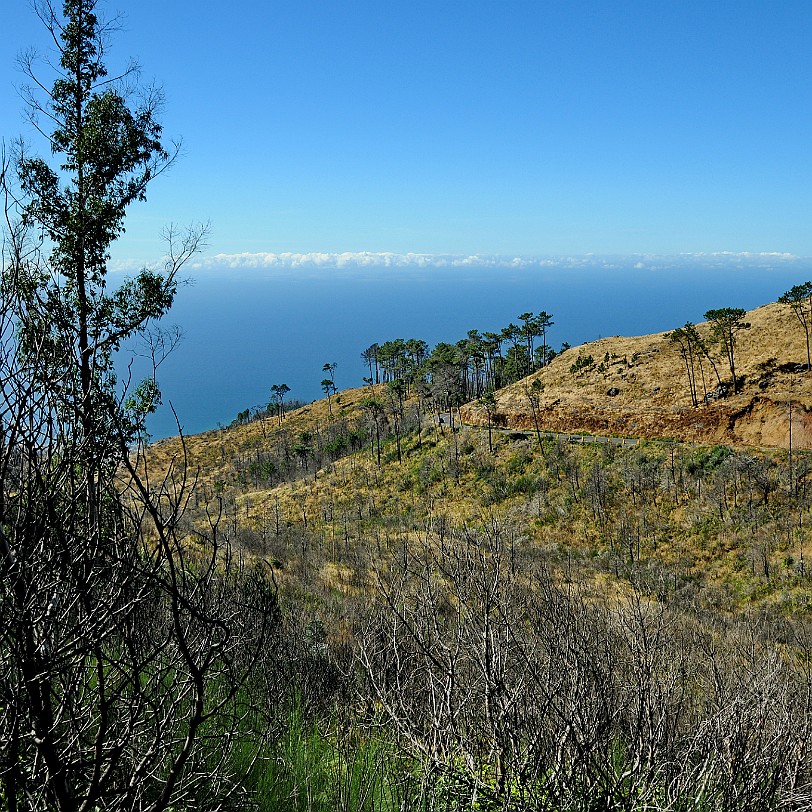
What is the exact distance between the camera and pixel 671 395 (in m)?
42.2

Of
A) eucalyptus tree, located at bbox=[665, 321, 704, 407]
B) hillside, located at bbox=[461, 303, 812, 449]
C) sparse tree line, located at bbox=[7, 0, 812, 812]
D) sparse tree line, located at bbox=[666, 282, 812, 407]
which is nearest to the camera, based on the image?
sparse tree line, located at bbox=[7, 0, 812, 812]

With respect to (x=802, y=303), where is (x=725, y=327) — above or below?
below

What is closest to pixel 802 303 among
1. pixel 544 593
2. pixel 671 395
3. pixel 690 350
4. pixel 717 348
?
pixel 717 348

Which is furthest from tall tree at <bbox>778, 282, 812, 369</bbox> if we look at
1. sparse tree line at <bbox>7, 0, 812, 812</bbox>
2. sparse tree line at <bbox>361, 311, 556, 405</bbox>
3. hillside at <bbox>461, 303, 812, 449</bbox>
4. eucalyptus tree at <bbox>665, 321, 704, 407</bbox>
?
sparse tree line at <bbox>7, 0, 812, 812</bbox>

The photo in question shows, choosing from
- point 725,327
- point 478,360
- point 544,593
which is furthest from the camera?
point 478,360

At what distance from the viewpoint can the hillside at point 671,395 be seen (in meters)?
36.4

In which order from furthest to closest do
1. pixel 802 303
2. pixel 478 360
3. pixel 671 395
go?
1. pixel 478 360
2. pixel 802 303
3. pixel 671 395

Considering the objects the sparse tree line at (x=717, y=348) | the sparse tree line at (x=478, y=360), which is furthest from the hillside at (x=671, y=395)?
the sparse tree line at (x=478, y=360)

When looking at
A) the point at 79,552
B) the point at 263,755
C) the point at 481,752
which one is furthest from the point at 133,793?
the point at 481,752

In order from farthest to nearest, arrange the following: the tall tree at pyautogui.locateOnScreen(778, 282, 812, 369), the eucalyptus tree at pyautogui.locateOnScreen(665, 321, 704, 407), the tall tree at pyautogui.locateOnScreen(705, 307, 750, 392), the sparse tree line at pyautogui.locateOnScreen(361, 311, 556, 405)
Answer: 1. the sparse tree line at pyautogui.locateOnScreen(361, 311, 556, 405)
2. the tall tree at pyautogui.locateOnScreen(778, 282, 812, 369)
3. the tall tree at pyautogui.locateOnScreen(705, 307, 750, 392)
4. the eucalyptus tree at pyautogui.locateOnScreen(665, 321, 704, 407)

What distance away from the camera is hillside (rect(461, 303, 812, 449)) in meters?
36.4

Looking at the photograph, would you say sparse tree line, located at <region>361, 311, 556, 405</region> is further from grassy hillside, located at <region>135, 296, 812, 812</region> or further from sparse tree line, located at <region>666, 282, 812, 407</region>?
sparse tree line, located at <region>666, 282, 812, 407</region>

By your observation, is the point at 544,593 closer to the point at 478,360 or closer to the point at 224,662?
the point at 224,662

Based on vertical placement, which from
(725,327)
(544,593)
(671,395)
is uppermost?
(544,593)
